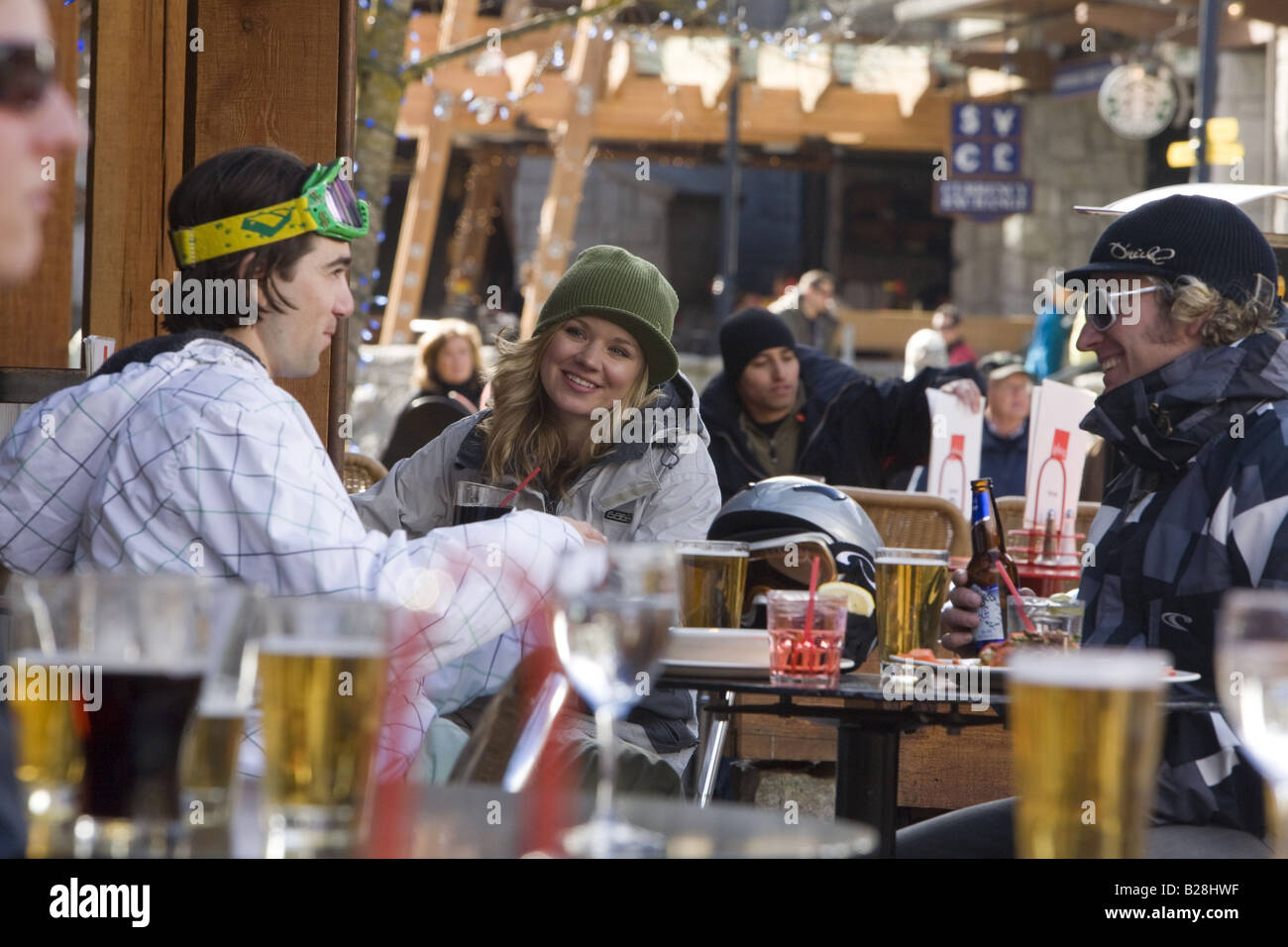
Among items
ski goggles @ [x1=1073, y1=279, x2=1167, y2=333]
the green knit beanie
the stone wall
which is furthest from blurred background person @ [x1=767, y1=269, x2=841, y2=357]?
ski goggles @ [x1=1073, y1=279, x2=1167, y2=333]

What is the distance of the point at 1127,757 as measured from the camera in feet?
3.89

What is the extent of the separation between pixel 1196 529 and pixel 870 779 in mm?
692

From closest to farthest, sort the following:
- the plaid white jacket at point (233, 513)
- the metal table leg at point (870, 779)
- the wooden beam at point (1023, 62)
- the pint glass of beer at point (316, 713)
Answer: the pint glass of beer at point (316, 713)
the plaid white jacket at point (233, 513)
the metal table leg at point (870, 779)
the wooden beam at point (1023, 62)

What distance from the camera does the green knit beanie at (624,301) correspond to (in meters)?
3.92

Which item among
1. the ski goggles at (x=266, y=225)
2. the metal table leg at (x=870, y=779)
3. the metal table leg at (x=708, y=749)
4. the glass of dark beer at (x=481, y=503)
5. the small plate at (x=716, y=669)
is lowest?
the metal table leg at (x=708, y=749)

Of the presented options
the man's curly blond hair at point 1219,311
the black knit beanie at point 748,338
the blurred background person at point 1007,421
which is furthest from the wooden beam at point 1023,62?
the man's curly blond hair at point 1219,311

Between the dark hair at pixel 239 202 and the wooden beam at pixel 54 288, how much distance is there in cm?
Answer: 307

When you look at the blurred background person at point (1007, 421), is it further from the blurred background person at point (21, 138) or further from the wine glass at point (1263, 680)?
the blurred background person at point (21, 138)

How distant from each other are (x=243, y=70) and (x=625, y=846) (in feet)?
11.1

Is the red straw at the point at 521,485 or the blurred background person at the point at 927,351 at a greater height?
the blurred background person at the point at 927,351

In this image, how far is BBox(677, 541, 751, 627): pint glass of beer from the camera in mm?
2814
